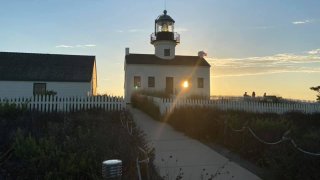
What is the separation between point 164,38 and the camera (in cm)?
3769

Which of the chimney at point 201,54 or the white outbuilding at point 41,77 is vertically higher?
the chimney at point 201,54

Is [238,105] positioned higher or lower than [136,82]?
lower

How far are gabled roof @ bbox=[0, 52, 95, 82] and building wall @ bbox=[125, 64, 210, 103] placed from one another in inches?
249

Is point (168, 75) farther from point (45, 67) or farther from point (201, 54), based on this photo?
point (45, 67)

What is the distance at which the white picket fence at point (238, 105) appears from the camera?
54.2 feet

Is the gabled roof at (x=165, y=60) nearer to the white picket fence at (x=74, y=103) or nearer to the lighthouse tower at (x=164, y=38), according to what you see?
the lighthouse tower at (x=164, y=38)

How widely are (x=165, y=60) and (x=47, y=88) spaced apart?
1454 cm

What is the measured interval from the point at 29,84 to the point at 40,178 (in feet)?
75.3

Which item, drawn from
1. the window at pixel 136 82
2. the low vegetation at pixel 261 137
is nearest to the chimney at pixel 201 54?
the window at pixel 136 82

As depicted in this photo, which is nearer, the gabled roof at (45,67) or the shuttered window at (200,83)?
the gabled roof at (45,67)

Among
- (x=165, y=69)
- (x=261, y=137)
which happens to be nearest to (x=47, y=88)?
(x=165, y=69)

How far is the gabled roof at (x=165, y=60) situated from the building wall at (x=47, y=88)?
9.41m

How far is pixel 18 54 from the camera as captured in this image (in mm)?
29922

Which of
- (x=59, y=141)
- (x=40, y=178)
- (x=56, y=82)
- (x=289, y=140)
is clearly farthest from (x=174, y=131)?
(x=56, y=82)
